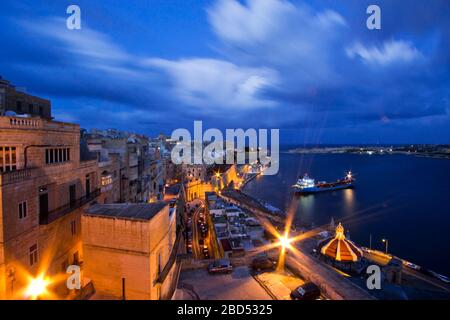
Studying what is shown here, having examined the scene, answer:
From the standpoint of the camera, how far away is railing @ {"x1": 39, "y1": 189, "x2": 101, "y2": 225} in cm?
961

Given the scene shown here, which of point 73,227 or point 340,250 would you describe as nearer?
point 73,227

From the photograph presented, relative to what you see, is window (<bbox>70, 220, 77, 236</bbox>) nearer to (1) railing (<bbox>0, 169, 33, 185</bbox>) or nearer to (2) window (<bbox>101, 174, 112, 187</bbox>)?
(1) railing (<bbox>0, 169, 33, 185</bbox>)

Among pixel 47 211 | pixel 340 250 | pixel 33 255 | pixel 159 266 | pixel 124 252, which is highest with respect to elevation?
pixel 47 211

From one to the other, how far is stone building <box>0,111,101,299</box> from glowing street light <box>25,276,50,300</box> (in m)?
0.18

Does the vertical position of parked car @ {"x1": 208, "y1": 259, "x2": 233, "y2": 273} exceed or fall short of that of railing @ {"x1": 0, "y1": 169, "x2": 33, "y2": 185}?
it falls short

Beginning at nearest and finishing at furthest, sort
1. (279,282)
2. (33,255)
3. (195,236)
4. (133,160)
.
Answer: (33,255), (279,282), (133,160), (195,236)

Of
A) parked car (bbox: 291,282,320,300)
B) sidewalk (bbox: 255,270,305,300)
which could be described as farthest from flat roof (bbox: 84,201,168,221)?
parked car (bbox: 291,282,320,300)

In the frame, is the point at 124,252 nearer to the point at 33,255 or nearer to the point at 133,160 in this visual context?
the point at 33,255

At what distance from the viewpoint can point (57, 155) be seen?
10594 mm

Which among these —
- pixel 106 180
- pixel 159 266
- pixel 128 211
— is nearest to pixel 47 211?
pixel 128 211

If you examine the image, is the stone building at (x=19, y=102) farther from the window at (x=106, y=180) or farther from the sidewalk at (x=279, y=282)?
the sidewalk at (x=279, y=282)

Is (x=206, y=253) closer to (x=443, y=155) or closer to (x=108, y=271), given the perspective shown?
(x=108, y=271)

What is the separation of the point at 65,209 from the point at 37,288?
119 inches
